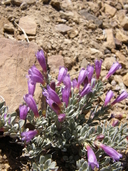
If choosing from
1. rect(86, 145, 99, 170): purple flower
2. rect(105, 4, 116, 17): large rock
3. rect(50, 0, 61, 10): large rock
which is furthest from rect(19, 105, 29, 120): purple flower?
rect(105, 4, 116, 17): large rock

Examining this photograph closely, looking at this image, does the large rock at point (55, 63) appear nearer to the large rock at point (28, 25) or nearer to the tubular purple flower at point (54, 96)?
the large rock at point (28, 25)

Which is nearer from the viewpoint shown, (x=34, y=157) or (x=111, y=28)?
(x=34, y=157)

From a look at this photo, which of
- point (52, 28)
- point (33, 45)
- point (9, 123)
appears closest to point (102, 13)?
point (52, 28)

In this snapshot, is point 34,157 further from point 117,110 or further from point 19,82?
point 117,110

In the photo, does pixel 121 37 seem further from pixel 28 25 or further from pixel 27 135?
pixel 27 135

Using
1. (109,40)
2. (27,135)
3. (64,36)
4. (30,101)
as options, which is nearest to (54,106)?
(30,101)

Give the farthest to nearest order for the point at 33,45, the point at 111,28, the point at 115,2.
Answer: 1. the point at 115,2
2. the point at 111,28
3. the point at 33,45
